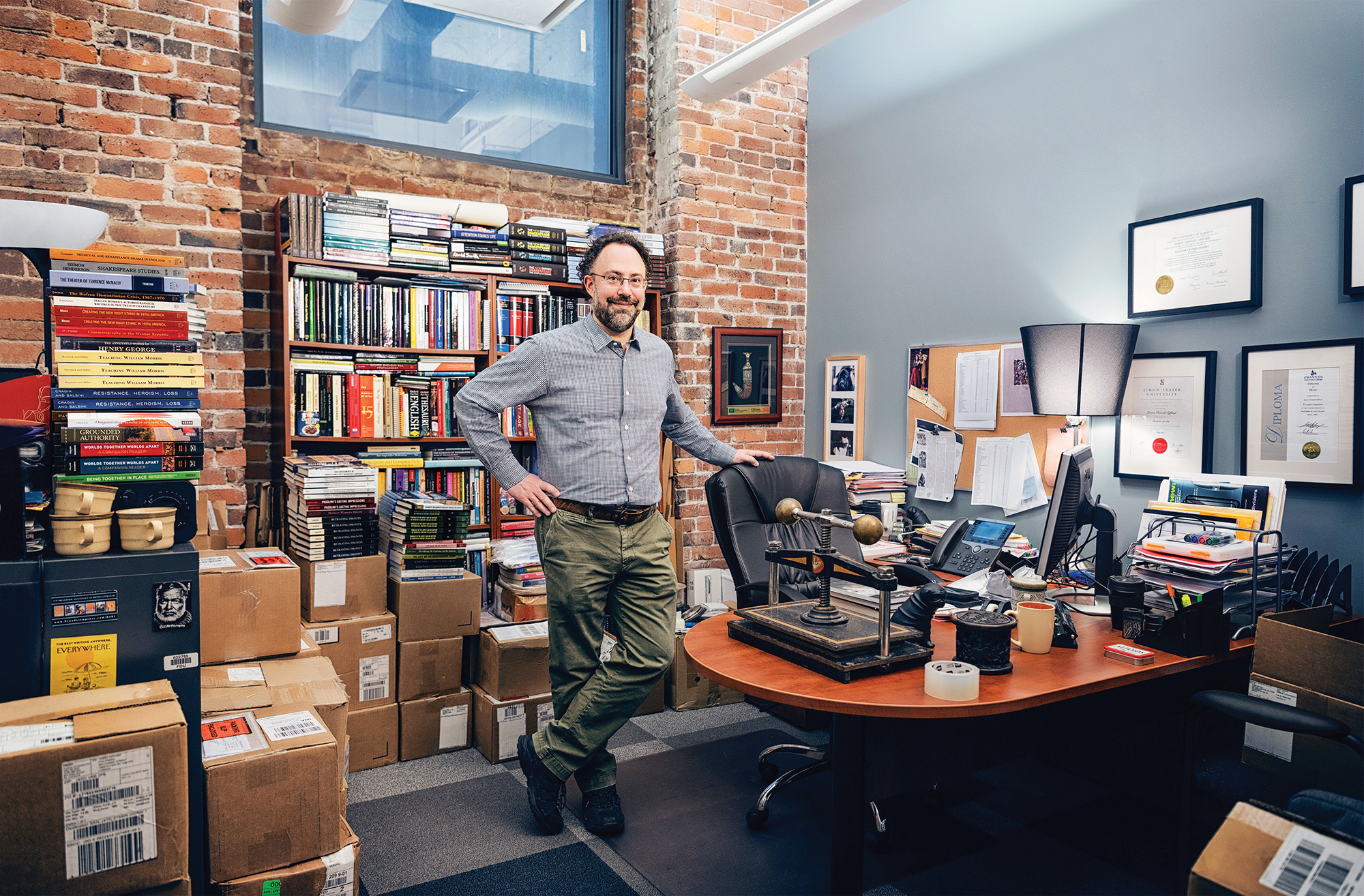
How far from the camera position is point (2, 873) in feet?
4.56

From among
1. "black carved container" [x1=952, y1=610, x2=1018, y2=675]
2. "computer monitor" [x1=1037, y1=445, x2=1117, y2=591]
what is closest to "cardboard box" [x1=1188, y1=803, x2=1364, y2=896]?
"black carved container" [x1=952, y1=610, x2=1018, y2=675]

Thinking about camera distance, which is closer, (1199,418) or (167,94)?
(1199,418)

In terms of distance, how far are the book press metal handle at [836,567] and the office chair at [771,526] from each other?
0.64 metres

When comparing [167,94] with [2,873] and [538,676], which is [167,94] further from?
[2,873]

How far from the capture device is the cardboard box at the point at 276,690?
208 cm

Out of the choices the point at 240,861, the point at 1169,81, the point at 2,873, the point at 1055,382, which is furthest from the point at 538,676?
the point at 1169,81

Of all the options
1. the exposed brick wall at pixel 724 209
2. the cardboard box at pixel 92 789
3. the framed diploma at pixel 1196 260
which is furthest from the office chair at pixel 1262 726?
the exposed brick wall at pixel 724 209

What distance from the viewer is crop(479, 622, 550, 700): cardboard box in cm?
307

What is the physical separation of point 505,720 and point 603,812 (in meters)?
0.69

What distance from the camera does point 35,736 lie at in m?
1.44

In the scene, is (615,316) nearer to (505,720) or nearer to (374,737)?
(505,720)

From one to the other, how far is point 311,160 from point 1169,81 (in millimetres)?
3395

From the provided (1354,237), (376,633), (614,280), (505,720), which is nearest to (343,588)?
(376,633)

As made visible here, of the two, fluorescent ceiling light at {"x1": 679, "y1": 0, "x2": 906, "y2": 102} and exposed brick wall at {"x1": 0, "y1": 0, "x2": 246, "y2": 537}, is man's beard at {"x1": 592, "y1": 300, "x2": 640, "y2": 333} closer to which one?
fluorescent ceiling light at {"x1": 679, "y1": 0, "x2": 906, "y2": 102}
